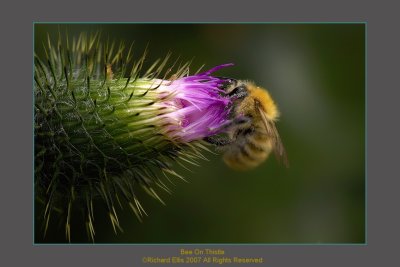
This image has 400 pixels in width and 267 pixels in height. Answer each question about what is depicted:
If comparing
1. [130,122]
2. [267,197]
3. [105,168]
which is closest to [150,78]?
[130,122]

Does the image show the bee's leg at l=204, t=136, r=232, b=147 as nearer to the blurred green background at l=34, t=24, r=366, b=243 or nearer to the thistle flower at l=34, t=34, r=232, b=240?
the thistle flower at l=34, t=34, r=232, b=240

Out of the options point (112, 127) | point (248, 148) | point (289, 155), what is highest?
point (112, 127)

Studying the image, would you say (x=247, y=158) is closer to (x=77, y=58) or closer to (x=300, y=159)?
(x=77, y=58)

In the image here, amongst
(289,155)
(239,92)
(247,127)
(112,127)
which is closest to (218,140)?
(247,127)

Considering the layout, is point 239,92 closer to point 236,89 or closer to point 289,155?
point 236,89

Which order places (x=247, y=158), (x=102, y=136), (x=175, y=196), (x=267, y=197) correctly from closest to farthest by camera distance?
1. (x=102, y=136)
2. (x=247, y=158)
3. (x=175, y=196)
4. (x=267, y=197)

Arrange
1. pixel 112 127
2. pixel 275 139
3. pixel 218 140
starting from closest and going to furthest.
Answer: pixel 112 127 < pixel 275 139 < pixel 218 140
